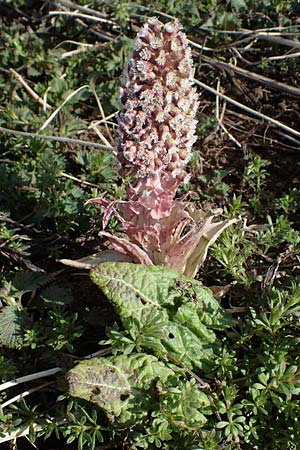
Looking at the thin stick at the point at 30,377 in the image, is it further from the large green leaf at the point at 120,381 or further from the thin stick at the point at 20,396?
the large green leaf at the point at 120,381

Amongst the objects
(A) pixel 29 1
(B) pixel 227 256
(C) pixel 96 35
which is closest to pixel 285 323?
(B) pixel 227 256

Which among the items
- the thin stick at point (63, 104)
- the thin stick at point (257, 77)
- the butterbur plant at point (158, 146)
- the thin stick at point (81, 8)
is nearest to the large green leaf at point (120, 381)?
the butterbur plant at point (158, 146)

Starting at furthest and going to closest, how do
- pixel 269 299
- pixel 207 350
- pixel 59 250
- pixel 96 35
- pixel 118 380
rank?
pixel 96 35, pixel 59 250, pixel 269 299, pixel 207 350, pixel 118 380

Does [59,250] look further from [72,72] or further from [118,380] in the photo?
[72,72]

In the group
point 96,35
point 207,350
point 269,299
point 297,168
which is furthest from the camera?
point 96,35

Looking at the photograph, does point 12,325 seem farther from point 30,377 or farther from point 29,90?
point 29,90

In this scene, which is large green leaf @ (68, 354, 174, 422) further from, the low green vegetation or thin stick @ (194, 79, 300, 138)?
thin stick @ (194, 79, 300, 138)

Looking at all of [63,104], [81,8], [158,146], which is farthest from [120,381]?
[81,8]

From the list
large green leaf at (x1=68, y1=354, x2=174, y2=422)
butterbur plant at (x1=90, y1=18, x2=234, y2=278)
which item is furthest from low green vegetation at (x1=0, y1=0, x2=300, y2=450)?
butterbur plant at (x1=90, y1=18, x2=234, y2=278)

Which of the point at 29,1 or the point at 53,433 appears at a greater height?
the point at 29,1
